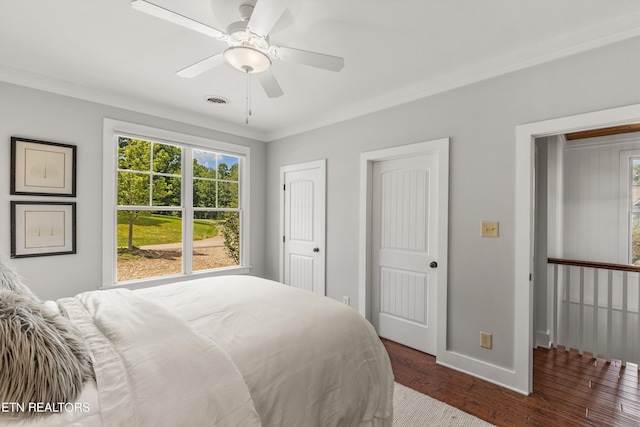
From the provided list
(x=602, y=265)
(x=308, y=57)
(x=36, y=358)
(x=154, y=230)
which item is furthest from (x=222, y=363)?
(x=602, y=265)

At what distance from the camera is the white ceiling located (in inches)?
71.1

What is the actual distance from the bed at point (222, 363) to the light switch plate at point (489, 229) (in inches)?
55.8

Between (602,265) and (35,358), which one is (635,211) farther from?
(35,358)

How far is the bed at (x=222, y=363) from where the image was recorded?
0.91 m

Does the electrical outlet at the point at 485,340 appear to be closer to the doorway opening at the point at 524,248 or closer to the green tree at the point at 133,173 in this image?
the doorway opening at the point at 524,248

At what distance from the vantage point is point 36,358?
2.81ft

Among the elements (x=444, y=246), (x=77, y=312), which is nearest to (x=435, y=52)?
(x=444, y=246)

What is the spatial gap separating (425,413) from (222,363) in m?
1.65

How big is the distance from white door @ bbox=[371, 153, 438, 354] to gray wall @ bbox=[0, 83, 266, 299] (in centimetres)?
283

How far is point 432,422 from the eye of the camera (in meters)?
1.96

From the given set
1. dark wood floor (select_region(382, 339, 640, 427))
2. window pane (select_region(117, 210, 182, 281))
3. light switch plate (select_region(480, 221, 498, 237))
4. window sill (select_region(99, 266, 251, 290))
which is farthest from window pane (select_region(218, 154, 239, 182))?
light switch plate (select_region(480, 221, 498, 237))

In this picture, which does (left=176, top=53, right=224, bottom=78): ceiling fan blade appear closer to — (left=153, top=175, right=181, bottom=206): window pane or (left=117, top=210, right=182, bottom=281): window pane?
(left=153, top=175, right=181, bottom=206): window pane

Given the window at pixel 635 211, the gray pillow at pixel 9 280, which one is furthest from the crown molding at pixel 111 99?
the window at pixel 635 211

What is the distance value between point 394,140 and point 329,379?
7.90 feet
